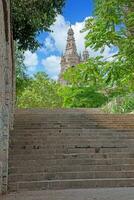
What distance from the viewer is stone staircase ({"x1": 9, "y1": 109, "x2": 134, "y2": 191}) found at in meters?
11.8

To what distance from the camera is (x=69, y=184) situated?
11.5m

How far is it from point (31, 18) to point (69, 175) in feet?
22.3

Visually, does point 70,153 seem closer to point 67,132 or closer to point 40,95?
point 67,132

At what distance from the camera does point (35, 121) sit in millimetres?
17781

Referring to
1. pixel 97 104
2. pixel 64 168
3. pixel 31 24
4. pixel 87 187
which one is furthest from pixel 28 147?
pixel 97 104

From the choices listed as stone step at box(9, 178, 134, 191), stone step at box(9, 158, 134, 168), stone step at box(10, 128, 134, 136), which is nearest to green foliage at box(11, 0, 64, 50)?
stone step at box(10, 128, 134, 136)

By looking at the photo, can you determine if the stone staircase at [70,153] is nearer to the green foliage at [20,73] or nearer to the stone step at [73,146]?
the stone step at [73,146]

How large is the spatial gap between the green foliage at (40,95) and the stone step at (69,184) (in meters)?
37.9

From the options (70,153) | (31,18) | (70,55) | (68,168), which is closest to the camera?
(68,168)

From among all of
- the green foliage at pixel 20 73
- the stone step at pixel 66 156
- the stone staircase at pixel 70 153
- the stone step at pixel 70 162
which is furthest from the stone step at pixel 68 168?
the green foliage at pixel 20 73

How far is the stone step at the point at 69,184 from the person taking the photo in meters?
11.5

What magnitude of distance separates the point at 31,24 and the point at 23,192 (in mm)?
7662

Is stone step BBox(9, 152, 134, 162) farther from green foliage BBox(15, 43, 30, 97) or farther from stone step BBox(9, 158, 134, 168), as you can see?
green foliage BBox(15, 43, 30, 97)

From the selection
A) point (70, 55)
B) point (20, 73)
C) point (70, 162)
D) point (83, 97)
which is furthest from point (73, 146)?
point (70, 55)
